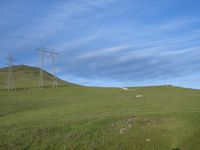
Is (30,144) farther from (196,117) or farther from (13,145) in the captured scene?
(196,117)

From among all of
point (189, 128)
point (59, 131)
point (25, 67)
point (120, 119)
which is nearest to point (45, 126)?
point (59, 131)

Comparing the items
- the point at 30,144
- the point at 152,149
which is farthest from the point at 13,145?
the point at 152,149

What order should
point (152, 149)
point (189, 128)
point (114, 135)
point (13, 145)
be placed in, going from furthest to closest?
point (189, 128)
point (114, 135)
point (152, 149)
point (13, 145)

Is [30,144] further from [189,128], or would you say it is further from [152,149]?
[189,128]

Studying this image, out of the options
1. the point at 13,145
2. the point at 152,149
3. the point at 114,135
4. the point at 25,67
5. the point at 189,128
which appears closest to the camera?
the point at 13,145

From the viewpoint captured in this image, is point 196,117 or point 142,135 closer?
point 142,135

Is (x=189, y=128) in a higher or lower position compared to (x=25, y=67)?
lower

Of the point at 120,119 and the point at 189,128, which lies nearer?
the point at 189,128

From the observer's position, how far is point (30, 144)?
2003 centimetres

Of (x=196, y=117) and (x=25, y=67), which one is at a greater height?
(x=25, y=67)

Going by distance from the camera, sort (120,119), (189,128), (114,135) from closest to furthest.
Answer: (114,135)
(189,128)
(120,119)

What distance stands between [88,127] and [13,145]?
5277mm

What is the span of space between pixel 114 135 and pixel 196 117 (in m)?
6.95

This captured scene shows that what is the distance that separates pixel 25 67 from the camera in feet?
500
